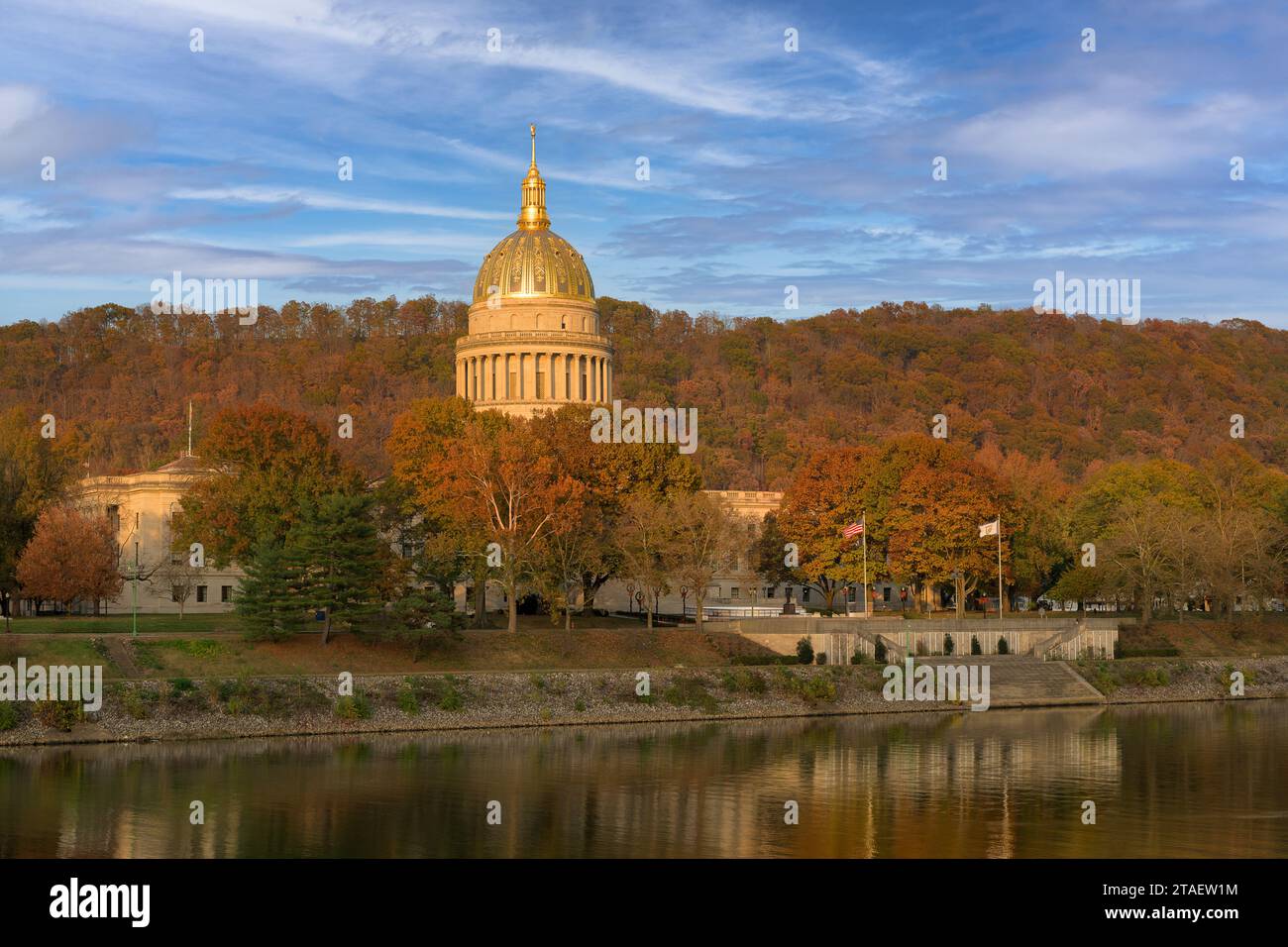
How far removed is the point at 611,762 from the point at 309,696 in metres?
12.4

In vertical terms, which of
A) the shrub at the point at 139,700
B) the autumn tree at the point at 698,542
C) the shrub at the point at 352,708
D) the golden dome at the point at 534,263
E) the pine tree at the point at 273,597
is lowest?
the shrub at the point at 352,708

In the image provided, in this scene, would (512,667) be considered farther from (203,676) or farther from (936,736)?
(936,736)

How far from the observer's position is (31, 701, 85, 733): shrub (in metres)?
51.2

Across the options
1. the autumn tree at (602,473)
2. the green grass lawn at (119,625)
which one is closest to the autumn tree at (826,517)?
the autumn tree at (602,473)

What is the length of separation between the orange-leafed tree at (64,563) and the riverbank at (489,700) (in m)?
12.6

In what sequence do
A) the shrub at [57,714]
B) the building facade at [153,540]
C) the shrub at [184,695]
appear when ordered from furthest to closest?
the building facade at [153,540]
the shrub at [184,695]
the shrub at [57,714]

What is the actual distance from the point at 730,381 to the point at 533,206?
69260mm

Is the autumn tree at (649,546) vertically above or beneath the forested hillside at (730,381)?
beneath

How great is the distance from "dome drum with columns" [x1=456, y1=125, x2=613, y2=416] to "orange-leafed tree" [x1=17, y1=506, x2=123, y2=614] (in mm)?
40654

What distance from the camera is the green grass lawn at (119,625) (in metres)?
61.8

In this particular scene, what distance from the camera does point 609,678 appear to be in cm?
6250

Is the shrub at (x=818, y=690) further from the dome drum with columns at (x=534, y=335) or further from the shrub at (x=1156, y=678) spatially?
the dome drum with columns at (x=534, y=335)

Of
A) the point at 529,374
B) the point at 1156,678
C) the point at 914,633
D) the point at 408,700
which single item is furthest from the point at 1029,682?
the point at 529,374
